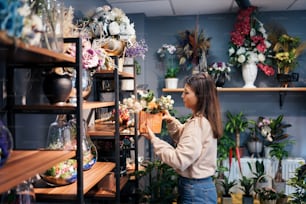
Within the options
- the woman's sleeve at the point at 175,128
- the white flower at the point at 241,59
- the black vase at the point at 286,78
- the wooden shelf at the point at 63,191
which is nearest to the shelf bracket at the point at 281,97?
the black vase at the point at 286,78

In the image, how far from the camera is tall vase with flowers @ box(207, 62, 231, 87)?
121 inches

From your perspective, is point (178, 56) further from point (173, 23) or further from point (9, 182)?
point (9, 182)

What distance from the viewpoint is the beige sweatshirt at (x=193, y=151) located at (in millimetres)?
1576

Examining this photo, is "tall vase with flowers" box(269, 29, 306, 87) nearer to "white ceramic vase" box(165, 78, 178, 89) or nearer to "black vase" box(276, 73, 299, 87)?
"black vase" box(276, 73, 299, 87)

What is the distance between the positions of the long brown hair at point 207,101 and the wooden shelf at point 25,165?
79 centimetres

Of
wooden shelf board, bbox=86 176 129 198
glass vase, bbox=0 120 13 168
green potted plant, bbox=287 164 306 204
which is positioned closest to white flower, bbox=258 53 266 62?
green potted plant, bbox=287 164 306 204

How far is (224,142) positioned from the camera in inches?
121

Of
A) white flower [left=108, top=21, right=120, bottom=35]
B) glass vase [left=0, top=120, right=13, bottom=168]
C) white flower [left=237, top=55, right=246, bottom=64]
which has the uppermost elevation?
white flower [left=108, top=21, right=120, bottom=35]

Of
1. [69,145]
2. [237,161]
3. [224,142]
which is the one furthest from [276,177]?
[69,145]

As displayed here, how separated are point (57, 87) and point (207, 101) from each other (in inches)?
33.3

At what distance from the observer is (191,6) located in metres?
3.06

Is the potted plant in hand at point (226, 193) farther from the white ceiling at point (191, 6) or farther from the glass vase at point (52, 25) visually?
the glass vase at point (52, 25)

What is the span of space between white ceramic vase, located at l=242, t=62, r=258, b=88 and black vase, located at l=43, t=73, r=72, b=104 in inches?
88.1

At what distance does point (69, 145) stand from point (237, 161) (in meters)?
2.13
